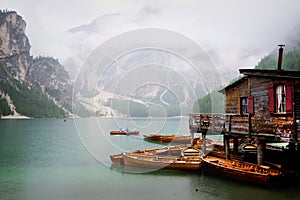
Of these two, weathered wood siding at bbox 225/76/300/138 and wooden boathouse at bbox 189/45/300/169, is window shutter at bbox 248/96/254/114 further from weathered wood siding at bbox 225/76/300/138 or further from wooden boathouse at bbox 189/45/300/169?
weathered wood siding at bbox 225/76/300/138

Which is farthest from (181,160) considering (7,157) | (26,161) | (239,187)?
(7,157)

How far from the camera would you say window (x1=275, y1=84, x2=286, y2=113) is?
67.8ft

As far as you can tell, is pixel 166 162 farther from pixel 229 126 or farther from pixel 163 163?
pixel 229 126

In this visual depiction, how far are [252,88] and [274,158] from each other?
8.08m

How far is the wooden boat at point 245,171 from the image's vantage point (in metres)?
20.6

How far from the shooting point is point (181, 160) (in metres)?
27.3

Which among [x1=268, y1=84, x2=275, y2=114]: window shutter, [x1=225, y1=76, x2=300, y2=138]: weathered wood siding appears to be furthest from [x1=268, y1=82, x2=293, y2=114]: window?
[x1=225, y1=76, x2=300, y2=138]: weathered wood siding

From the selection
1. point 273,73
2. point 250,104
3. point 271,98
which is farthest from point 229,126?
point 273,73

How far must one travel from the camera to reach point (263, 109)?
22297 mm

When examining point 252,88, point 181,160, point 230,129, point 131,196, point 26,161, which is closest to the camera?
point 131,196

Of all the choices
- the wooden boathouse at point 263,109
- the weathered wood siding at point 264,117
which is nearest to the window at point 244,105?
the wooden boathouse at point 263,109

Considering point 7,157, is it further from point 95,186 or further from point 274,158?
point 274,158

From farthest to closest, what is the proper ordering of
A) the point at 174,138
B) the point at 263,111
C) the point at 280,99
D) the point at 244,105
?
1. the point at 174,138
2. the point at 244,105
3. the point at 263,111
4. the point at 280,99

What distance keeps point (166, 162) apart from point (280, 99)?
1181cm
